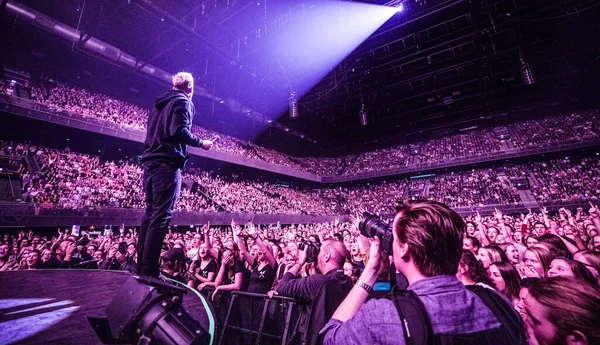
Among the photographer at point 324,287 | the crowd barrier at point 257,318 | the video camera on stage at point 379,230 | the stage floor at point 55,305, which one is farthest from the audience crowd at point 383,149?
the video camera on stage at point 379,230

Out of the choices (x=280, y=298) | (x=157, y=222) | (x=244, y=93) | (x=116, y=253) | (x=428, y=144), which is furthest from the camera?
(x=428, y=144)

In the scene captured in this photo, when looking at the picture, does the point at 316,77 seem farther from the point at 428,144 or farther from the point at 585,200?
the point at 585,200

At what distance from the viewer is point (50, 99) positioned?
51.1ft

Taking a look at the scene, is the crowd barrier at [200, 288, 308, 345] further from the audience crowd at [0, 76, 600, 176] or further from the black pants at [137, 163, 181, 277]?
the audience crowd at [0, 76, 600, 176]

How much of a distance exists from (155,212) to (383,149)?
113 ft

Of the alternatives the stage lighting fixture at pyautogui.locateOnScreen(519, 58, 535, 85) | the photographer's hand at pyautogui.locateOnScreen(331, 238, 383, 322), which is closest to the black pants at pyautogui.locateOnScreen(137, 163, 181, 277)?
the photographer's hand at pyautogui.locateOnScreen(331, 238, 383, 322)

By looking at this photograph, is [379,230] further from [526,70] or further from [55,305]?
[526,70]

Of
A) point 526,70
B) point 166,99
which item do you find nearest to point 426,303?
point 166,99

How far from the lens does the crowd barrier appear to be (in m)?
3.57

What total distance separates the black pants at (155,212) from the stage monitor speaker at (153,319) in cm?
86

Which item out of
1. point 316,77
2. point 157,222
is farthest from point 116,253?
point 316,77

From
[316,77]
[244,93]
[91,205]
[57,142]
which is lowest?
[91,205]

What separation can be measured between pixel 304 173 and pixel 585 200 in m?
22.9

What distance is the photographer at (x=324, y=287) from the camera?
259 cm
